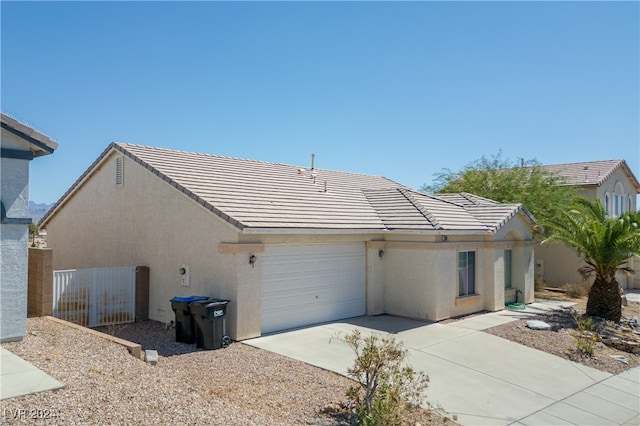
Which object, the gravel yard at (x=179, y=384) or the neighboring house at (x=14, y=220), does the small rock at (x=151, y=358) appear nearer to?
the gravel yard at (x=179, y=384)

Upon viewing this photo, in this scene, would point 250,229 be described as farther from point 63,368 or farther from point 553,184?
point 553,184

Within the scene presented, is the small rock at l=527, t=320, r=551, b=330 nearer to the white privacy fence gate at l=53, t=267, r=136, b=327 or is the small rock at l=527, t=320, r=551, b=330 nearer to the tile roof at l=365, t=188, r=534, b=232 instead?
the tile roof at l=365, t=188, r=534, b=232

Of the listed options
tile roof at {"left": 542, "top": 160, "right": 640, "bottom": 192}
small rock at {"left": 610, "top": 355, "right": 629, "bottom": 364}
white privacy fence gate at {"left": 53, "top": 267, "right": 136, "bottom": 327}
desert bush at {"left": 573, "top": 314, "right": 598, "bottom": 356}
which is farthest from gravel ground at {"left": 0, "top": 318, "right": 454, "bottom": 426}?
tile roof at {"left": 542, "top": 160, "right": 640, "bottom": 192}

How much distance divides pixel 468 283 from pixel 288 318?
6.89 meters

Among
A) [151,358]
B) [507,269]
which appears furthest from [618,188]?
[151,358]

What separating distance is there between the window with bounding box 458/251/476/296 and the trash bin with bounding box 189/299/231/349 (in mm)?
8638

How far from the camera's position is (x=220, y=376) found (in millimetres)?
9344

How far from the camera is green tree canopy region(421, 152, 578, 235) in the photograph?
24.1 metres

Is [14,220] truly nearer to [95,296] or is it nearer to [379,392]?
[95,296]

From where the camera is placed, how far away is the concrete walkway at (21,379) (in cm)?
656

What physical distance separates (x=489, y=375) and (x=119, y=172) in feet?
41.8

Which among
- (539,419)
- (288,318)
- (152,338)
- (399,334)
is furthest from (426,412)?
(152,338)

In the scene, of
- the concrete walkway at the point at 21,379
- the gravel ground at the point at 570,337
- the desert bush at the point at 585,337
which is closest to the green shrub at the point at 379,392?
the concrete walkway at the point at 21,379

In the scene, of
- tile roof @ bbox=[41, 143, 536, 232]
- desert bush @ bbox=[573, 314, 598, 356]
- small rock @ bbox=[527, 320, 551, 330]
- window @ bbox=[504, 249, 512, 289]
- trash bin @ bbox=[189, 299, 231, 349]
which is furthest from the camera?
window @ bbox=[504, 249, 512, 289]
